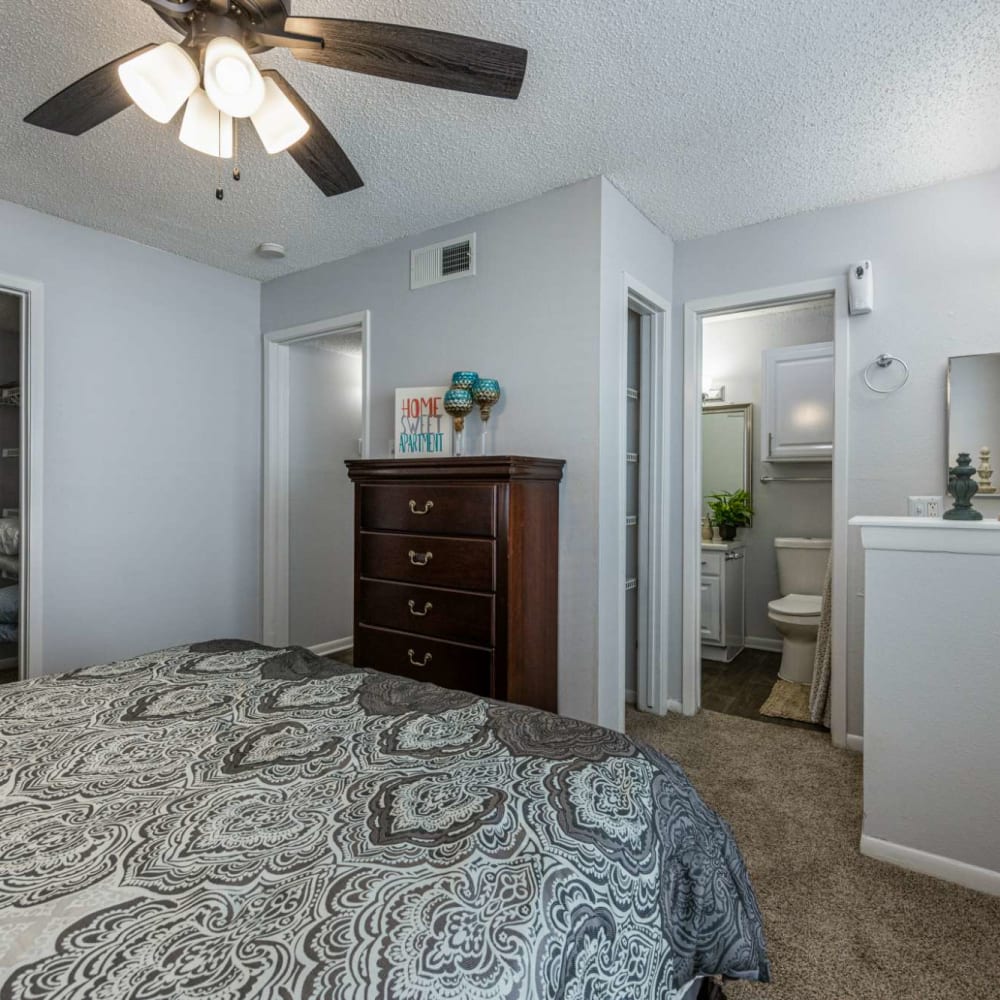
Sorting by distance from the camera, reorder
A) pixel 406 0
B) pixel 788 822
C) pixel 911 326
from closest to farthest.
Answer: pixel 406 0 → pixel 788 822 → pixel 911 326

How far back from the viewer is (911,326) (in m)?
2.61

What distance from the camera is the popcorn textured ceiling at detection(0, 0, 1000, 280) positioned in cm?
166

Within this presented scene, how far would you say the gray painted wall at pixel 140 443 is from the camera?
2.98 m

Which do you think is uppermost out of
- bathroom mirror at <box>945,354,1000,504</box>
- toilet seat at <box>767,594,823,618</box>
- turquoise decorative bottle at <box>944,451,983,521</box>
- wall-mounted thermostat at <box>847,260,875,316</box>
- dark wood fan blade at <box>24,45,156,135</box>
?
dark wood fan blade at <box>24,45,156,135</box>

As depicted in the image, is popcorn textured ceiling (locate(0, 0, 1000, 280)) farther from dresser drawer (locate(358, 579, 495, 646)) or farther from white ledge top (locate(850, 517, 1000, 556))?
dresser drawer (locate(358, 579, 495, 646))

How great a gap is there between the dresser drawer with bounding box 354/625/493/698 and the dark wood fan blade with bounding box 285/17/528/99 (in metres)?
1.83

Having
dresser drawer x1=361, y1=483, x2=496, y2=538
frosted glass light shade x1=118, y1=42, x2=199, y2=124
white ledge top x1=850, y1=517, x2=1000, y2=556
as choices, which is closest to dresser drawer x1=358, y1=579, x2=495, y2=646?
dresser drawer x1=361, y1=483, x2=496, y2=538

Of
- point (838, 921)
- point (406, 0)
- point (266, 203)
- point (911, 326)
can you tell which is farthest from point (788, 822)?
point (266, 203)

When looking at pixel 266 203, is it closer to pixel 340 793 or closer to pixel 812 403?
pixel 340 793

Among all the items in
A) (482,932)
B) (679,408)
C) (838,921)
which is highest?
(679,408)

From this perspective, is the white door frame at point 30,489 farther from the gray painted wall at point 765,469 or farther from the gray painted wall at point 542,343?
the gray painted wall at point 765,469

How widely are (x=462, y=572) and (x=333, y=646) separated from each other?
93.9 inches

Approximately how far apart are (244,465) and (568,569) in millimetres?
2356

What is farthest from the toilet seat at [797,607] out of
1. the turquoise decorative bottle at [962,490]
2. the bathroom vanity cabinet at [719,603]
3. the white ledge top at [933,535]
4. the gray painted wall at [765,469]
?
the white ledge top at [933,535]
